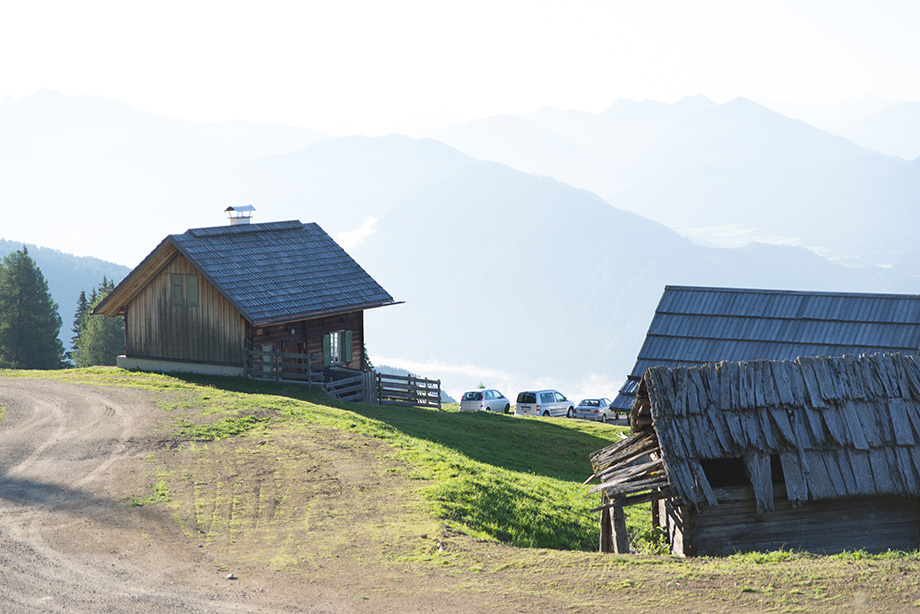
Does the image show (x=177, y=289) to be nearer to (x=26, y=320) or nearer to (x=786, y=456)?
(x=786, y=456)

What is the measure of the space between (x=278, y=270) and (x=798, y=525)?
26.9 metres

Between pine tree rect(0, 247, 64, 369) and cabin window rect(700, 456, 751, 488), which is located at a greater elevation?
pine tree rect(0, 247, 64, 369)

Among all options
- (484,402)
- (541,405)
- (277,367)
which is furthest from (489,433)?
(484,402)

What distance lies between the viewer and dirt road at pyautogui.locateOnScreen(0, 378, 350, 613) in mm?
13047

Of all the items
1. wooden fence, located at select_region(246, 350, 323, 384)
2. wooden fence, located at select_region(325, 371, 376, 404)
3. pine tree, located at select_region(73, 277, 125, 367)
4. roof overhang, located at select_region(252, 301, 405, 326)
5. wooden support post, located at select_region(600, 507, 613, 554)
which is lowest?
wooden support post, located at select_region(600, 507, 613, 554)

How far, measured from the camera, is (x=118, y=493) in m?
19.3

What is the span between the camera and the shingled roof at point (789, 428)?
1680 cm

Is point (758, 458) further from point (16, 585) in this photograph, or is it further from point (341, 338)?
point (341, 338)

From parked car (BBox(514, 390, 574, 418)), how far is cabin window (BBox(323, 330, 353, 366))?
12.6m

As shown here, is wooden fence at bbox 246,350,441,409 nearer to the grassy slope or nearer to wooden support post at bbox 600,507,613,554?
the grassy slope

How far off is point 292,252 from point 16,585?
28.6m

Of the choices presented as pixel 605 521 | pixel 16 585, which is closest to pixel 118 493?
pixel 16 585

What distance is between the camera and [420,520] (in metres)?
17.6

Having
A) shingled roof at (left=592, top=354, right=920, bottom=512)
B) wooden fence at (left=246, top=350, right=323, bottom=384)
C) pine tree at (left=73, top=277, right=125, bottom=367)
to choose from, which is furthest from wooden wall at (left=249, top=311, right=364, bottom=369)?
pine tree at (left=73, top=277, right=125, bottom=367)
